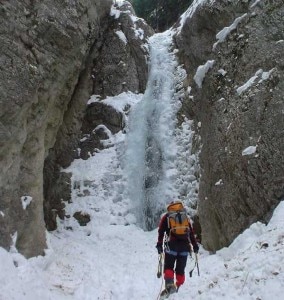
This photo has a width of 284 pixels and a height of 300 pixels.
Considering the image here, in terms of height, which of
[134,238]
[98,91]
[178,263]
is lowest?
[134,238]

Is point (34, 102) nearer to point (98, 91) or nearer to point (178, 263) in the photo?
point (178, 263)

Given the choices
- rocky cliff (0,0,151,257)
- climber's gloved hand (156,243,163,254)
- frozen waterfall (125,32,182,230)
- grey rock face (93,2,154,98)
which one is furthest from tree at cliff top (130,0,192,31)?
climber's gloved hand (156,243,163,254)

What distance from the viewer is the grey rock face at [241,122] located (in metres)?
11.4

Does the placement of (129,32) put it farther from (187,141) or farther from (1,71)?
(1,71)

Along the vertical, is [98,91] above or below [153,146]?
above

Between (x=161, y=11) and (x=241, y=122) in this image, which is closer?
(x=241, y=122)

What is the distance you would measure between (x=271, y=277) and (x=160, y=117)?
13606mm

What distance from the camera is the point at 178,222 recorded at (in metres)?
8.13

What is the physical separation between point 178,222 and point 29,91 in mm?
6423

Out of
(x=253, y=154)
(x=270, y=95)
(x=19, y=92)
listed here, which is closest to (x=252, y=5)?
(x=270, y=95)

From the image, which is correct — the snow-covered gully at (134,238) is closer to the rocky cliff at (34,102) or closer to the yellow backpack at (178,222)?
the rocky cliff at (34,102)

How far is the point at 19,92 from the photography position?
38.6 ft

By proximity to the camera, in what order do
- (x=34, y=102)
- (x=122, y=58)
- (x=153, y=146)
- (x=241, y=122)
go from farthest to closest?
(x=122, y=58), (x=153, y=146), (x=34, y=102), (x=241, y=122)

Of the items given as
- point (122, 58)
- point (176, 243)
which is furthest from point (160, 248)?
point (122, 58)
